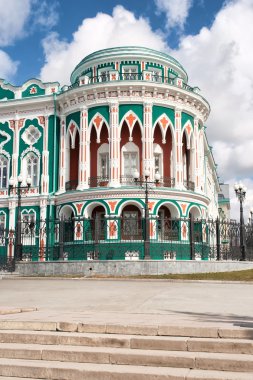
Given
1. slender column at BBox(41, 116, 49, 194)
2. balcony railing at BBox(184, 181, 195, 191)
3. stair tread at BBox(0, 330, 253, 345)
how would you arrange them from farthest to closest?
slender column at BBox(41, 116, 49, 194) → balcony railing at BBox(184, 181, 195, 191) → stair tread at BBox(0, 330, 253, 345)

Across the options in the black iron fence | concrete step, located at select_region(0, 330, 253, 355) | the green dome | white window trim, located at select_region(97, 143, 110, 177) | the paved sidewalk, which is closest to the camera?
concrete step, located at select_region(0, 330, 253, 355)

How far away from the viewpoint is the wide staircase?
567 cm

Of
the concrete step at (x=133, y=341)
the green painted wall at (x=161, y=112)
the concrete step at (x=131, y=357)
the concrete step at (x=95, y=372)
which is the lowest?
A: the concrete step at (x=95, y=372)

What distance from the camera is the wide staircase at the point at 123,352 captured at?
5668mm

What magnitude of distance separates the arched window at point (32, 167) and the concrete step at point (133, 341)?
26635 mm

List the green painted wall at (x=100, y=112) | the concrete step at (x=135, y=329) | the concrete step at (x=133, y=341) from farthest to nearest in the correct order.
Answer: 1. the green painted wall at (x=100, y=112)
2. the concrete step at (x=135, y=329)
3. the concrete step at (x=133, y=341)

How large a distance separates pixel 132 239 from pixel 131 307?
48.6 ft

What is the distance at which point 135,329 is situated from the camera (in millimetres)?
6895

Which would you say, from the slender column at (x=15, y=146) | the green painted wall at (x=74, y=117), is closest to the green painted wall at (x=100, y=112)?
the green painted wall at (x=74, y=117)

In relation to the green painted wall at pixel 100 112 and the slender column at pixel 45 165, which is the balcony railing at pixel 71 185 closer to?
the slender column at pixel 45 165

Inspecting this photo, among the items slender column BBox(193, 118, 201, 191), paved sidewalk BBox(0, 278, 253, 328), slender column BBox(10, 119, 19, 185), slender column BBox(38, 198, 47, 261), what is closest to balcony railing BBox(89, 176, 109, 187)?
slender column BBox(38, 198, 47, 261)

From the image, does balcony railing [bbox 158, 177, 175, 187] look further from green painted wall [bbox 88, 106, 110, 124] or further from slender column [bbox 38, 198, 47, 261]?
slender column [bbox 38, 198, 47, 261]

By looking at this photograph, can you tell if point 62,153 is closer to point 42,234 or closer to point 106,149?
point 106,149

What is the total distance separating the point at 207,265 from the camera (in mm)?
22156
